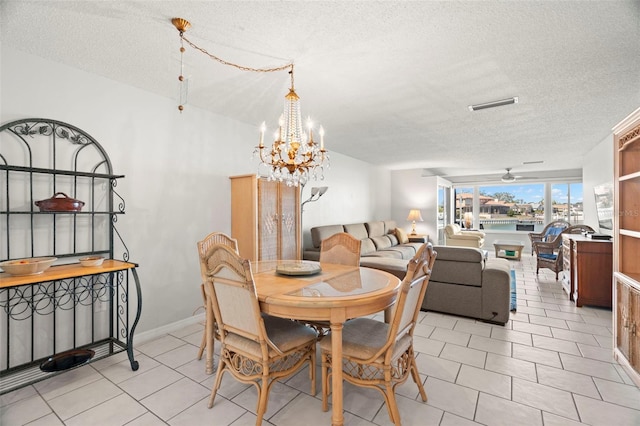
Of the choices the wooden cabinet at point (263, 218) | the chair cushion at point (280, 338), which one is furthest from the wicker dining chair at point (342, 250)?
the chair cushion at point (280, 338)

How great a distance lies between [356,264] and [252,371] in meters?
1.36

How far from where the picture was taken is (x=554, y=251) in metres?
5.38

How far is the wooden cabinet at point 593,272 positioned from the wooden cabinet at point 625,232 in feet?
4.83

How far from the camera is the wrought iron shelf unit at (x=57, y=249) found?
2.13 m

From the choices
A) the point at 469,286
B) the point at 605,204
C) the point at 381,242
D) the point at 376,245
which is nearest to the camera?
the point at 469,286

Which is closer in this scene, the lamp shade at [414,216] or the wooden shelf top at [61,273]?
the wooden shelf top at [61,273]

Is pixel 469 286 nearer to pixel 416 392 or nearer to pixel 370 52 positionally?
pixel 416 392

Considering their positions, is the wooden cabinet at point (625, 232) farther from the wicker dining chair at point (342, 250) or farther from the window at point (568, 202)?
the window at point (568, 202)

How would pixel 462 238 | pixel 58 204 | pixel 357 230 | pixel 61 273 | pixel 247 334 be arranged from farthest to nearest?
pixel 462 238 → pixel 357 230 → pixel 58 204 → pixel 61 273 → pixel 247 334

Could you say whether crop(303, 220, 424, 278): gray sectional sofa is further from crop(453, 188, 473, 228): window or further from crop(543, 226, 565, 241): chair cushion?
crop(453, 188, 473, 228): window

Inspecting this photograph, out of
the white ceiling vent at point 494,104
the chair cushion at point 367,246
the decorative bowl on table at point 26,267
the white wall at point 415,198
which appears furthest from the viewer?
the white wall at point 415,198

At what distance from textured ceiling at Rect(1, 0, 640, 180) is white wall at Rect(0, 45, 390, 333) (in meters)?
0.16

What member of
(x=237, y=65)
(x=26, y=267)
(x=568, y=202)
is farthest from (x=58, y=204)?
(x=568, y=202)

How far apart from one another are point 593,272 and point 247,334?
4.26 metres
